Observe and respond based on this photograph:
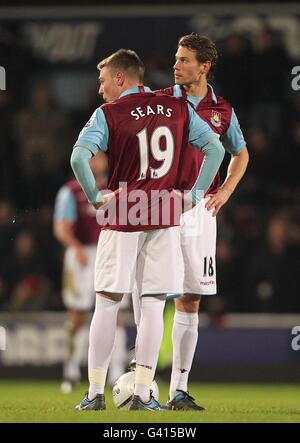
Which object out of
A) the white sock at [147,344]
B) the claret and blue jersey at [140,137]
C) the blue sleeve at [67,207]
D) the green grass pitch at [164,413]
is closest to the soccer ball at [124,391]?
the green grass pitch at [164,413]

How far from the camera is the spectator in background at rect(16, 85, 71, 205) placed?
36.5ft

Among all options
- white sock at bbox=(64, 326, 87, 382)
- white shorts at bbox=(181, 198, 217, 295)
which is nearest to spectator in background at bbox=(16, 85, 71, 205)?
white sock at bbox=(64, 326, 87, 382)

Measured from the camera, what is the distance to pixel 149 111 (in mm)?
5535

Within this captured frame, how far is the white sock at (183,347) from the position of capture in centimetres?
596

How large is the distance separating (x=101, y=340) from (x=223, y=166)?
5180 millimetres

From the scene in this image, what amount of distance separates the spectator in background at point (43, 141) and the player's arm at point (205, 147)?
5.51 m

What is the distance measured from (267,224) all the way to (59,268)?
200 cm

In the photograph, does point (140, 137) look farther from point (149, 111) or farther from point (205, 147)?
point (205, 147)

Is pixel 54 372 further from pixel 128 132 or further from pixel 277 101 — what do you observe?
pixel 128 132

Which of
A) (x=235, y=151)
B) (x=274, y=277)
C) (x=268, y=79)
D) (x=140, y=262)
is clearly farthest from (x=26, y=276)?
(x=140, y=262)

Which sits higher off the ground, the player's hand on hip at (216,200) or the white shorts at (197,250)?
the player's hand on hip at (216,200)

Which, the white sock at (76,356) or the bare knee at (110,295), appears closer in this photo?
the bare knee at (110,295)

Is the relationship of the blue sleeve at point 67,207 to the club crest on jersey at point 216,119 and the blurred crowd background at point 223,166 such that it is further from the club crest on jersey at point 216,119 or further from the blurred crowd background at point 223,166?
the club crest on jersey at point 216,119

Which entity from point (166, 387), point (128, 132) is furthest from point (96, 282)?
point (166, 387)
